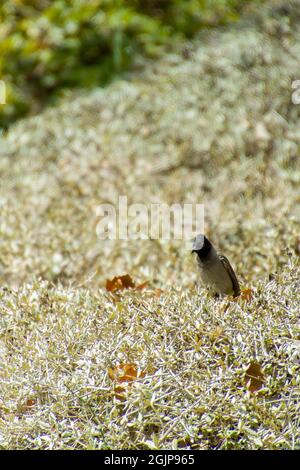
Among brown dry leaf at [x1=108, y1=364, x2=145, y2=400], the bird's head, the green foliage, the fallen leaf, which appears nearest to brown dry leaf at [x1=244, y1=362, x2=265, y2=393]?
brown dry leaf at [x1=108, y1=364, x2=145, y2=400]

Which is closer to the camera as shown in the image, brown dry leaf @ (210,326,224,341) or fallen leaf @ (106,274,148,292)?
brown dry leaf @ (210,326,224,341)

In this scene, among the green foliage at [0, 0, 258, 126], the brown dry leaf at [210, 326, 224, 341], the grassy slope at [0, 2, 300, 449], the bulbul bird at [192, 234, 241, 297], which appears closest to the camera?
the grassy slope at [0, 2, 300, 449]

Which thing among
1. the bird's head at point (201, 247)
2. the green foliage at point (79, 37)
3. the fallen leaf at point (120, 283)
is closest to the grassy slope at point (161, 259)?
the fallen leaf at point (120, 283)

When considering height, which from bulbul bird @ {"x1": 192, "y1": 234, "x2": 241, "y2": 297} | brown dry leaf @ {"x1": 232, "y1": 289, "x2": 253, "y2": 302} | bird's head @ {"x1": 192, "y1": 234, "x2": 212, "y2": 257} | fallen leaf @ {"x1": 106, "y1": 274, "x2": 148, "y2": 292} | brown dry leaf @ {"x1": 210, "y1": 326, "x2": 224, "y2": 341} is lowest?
fallen leaf @ {"x1": 106, "y1": 274, "x2": 148, "y2": 292}

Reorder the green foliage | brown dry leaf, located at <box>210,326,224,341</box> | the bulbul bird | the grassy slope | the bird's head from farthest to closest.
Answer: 1. the green foliage
2. the bird's head
3. the bulbul bird
4. brown dry leaf, located at <box>210,326,224,341</box>
5. the grassy slope

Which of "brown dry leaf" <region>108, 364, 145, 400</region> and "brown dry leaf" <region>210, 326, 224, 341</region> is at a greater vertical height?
"brown dry leaf" <region>210, 326, 224, 341</region>

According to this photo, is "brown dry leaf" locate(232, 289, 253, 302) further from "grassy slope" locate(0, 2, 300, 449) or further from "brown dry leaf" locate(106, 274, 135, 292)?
"brown dry leaf" locate(106, 274, 135, 292)

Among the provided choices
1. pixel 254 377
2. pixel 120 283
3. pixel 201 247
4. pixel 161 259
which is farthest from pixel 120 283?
pixel 254 377
